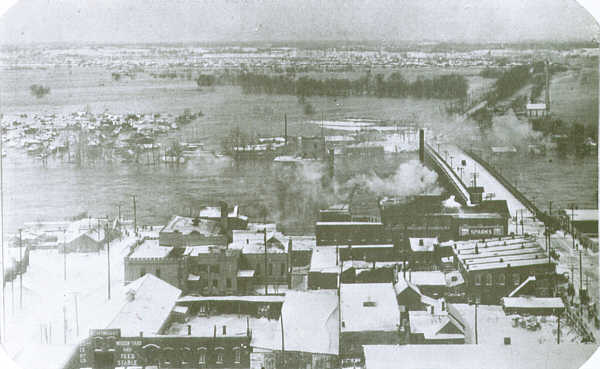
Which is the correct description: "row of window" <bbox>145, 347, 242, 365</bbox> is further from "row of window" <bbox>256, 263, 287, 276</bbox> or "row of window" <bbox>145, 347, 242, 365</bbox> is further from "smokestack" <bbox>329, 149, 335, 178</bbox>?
"smokestack" <bbox>329, 149, 335, 178</bbox>

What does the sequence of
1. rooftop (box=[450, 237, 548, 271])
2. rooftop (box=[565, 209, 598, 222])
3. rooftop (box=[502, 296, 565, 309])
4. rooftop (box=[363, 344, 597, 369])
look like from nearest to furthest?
rooftop (box=[363, 344, 597, 369])
rooftop (box=[502, 296, 565, 309])
rooftop (box=[450, 237, 548, 271])
rooftop (box=[565, 209, 598, 222])

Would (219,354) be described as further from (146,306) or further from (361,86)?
(361,86)

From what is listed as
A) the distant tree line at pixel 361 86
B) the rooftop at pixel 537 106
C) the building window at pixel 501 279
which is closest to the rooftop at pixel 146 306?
the distant tree line at pixel 361 86

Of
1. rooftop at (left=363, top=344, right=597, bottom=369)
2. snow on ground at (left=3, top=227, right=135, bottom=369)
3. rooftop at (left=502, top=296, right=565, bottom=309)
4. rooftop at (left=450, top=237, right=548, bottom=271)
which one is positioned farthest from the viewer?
rooftop at (left=450, top=237, right=548, bottom=271)

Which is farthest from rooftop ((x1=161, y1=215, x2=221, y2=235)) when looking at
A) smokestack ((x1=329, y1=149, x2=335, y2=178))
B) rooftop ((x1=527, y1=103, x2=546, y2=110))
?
rooftop ((x1=527, y1=103, x2=546, y2=110))

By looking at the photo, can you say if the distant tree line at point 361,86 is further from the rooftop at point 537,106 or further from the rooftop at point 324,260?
the rooftop at point 324,260

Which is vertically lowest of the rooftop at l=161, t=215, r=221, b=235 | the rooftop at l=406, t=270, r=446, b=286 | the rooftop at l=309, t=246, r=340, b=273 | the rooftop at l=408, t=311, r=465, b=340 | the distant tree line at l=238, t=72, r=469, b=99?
the rooftop at l=408, t=311, r=465, b=340

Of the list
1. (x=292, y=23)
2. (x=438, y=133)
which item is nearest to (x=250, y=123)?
(x=292, y=23)
